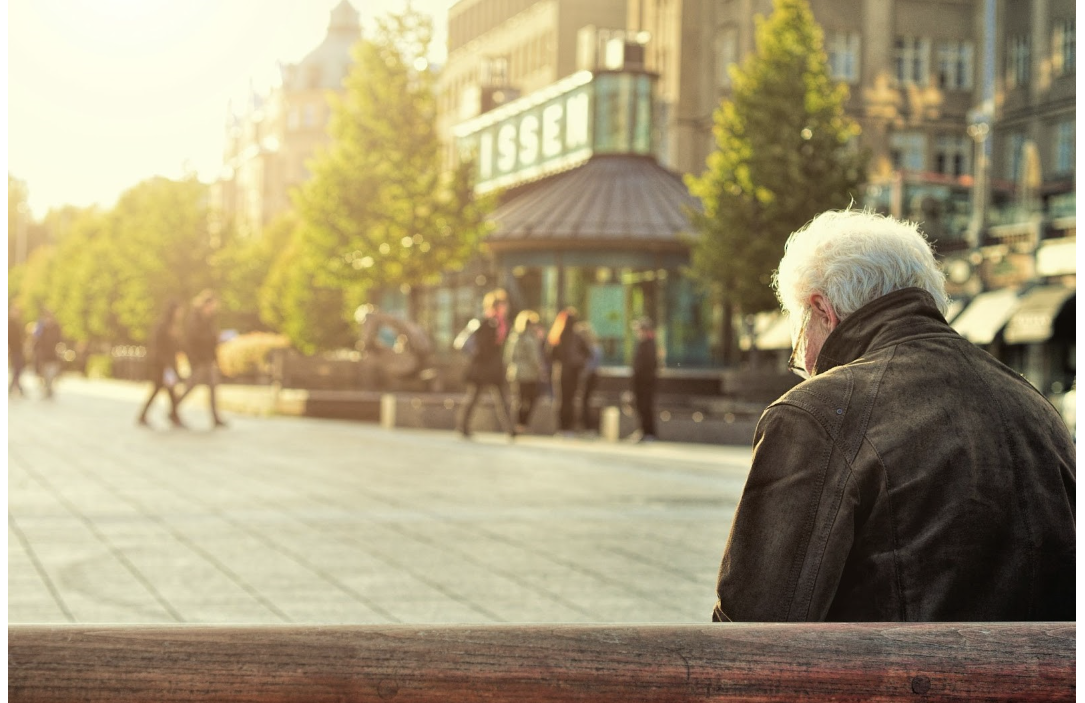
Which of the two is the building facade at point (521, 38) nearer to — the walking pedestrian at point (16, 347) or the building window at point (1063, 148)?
the building window at point (1063, 148)

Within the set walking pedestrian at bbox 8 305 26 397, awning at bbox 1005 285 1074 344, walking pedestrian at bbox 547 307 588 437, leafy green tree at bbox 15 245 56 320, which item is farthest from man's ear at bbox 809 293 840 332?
Result: leafy green tree at bbox 15 245 56 320

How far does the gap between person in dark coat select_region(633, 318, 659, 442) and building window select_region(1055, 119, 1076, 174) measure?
Result: 78.5 feet

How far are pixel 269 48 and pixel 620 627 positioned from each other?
188 cm

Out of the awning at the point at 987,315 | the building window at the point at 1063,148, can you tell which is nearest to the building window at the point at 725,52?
the building window at the point at 1063,148

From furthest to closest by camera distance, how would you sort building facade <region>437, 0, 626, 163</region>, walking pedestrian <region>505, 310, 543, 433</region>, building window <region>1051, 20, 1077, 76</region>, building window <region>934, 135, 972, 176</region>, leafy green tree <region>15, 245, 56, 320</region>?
leafy green tree <region>15, 245, 56, 320</region> < building facade <region>437, 0, 626, 163</region> < building window <region>934, 135, 972, 176</region> < walking pedestrian <region>505, 310, 543, 433</region> < building window <region>1051, 20, 1077, 76</region>

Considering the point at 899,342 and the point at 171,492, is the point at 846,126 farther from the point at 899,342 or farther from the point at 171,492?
the point at 899,342

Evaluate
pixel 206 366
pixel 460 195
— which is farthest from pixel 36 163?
pixel 460 195

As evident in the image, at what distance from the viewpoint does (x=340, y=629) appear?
179 centimetres

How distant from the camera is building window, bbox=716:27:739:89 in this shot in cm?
5451

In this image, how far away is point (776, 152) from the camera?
27.4 metres

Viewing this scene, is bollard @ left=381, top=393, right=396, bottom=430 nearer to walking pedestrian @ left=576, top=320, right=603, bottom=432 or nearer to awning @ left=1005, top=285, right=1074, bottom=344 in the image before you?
walking pedestrian @ left=576, top=320, right=603, bottom=432

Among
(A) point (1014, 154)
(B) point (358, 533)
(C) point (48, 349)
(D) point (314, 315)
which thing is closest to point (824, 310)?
(B) point (358, 533)

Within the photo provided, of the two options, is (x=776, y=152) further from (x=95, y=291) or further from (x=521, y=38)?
(x=521, y=38)

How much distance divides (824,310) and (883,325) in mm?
143
